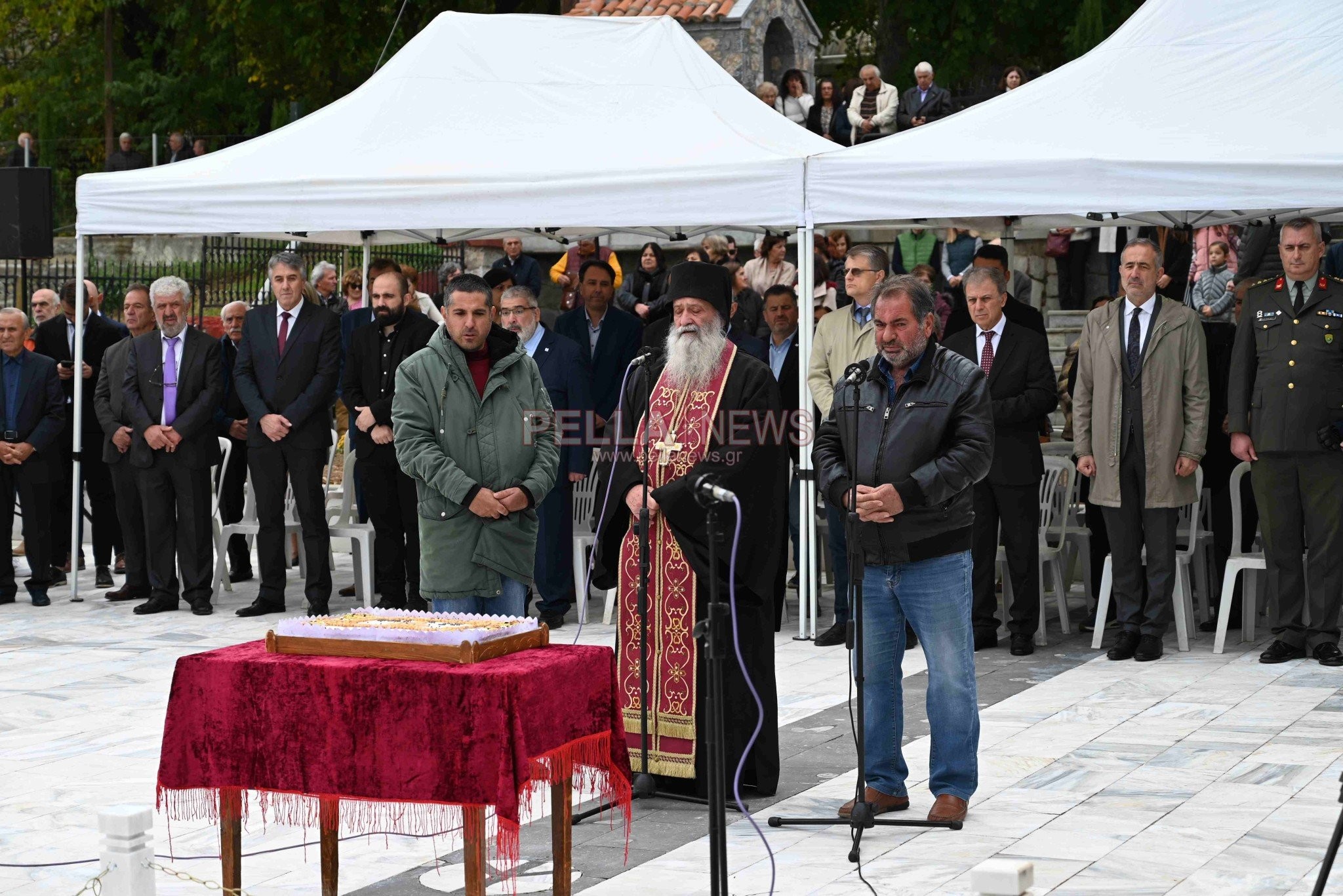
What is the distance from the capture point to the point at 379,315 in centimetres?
1036

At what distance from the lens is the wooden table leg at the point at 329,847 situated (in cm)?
516

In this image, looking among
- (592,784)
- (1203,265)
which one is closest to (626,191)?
(592,784)

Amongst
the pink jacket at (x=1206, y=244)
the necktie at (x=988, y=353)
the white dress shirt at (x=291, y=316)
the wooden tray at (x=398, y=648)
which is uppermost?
the pink jacket at (x=1206, y=244)

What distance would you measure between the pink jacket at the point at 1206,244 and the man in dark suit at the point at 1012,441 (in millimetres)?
4582

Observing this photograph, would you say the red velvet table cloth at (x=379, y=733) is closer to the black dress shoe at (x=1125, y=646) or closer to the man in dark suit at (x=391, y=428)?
the black dress shoe at (x=1125, y=646)

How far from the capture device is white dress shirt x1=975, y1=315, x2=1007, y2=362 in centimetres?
935

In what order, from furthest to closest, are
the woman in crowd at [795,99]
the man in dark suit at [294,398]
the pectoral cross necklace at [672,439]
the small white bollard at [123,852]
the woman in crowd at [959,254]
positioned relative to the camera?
the woman in crowd at [795,99] < the woman in crowd at [959,254] < the man in dark suit at [294,398] < the pectoral cross necklace at [672,439] < the small white bollard at [123,852]

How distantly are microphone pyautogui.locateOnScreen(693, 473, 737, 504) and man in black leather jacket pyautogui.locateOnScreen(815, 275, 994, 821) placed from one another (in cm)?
110

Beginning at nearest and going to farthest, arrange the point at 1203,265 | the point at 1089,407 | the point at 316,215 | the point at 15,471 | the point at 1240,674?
the point at 1240,674 < the point at 1089,407 < the point at 316,215 < the point at 15,471 < the point at 1203,265

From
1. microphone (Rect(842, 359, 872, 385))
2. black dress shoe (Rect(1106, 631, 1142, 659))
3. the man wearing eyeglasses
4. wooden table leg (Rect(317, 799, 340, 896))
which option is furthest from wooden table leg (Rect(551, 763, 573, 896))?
black dress shoe (Rect(1106, 631, 1142, 659))

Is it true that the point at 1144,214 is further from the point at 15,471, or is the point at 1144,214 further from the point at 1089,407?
the point at 15,471

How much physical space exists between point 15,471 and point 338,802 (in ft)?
24.0

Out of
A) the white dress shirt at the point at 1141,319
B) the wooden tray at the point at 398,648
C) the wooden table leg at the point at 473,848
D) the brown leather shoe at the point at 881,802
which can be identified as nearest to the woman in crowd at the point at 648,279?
the white dress shirt at the point at 1141,319

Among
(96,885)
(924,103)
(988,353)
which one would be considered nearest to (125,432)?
(988,353)
